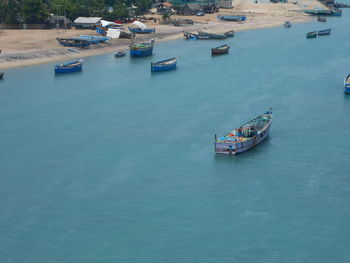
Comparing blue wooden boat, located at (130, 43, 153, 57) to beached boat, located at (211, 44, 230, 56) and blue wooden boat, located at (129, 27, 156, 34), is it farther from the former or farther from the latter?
blue wooden boat, located at (129, 27, 156, 34)

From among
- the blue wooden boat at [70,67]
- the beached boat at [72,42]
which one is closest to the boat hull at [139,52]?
the beached boat at [72,42]

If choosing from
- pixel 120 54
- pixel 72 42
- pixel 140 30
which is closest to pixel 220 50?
pixel 120 54

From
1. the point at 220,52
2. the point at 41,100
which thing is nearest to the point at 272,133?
the point at 41,100

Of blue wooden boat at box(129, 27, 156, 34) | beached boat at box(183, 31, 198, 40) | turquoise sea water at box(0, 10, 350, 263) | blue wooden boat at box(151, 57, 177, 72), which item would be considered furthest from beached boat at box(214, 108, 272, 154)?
blue wooden boat at box(129, 27, 156, 34)

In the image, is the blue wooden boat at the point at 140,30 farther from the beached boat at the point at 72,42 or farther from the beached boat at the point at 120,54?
the beached boat at the point at 120,54

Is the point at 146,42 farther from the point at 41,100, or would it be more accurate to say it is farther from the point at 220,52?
the point at 41,100

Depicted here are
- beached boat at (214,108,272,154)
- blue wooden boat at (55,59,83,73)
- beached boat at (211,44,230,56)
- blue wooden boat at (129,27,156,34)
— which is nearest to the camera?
beached boat at (214,108,272,154)
